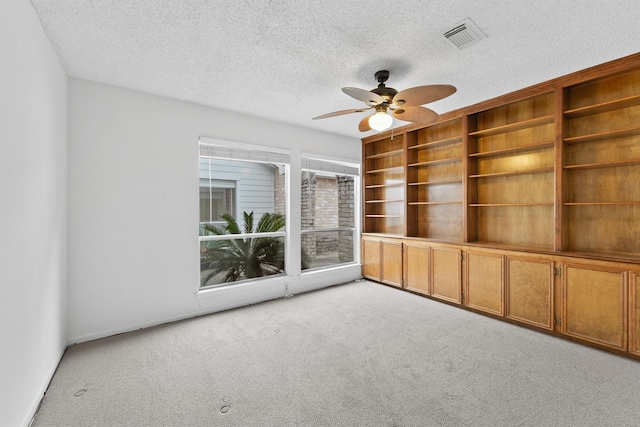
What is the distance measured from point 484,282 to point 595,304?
1015mm

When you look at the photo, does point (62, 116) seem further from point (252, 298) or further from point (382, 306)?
point (382, 306)

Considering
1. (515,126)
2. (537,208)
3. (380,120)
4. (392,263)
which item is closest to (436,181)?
(515,126)

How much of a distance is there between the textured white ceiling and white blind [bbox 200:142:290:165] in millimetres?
657

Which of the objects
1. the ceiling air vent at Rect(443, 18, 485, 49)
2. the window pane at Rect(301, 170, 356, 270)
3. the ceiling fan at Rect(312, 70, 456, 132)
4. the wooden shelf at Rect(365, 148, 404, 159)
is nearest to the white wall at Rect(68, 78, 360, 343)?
the window pane at Rect(301, 170, 356, 270)

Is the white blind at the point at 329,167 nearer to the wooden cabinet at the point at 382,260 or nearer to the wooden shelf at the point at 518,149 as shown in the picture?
the wooden cabinet at the point at 382,260

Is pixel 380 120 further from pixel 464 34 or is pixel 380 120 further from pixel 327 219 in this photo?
pixel 327 219

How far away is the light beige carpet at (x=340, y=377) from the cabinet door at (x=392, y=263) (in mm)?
1284

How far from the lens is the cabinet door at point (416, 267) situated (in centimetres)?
427

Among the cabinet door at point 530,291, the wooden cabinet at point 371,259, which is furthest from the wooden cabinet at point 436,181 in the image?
the cabinet door at point 530,291

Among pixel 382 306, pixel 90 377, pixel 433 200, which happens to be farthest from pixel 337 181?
pixel 90 377

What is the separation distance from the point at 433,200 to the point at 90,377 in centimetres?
446

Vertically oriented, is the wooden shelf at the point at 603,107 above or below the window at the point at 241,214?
above

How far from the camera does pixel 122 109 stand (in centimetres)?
309

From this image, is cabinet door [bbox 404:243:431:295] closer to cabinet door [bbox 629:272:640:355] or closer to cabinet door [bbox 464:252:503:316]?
cabinet door [bbox 464:252:503:316]
